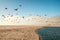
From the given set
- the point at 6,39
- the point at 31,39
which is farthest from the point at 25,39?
the point at 6,39

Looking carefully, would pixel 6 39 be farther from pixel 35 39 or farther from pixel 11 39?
pixel 35 39

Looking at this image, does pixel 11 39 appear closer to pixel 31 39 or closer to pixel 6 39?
pixel 6 39

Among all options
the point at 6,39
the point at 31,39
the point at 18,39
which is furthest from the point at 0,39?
the point at 31,39

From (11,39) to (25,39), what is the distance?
263 centimetres

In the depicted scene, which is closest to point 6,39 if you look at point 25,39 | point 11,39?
point 11,39

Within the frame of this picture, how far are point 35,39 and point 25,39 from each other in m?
1.75

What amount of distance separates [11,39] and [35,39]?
4357 millimetres

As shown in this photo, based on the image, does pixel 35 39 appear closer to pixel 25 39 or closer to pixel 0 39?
pixel 25 39

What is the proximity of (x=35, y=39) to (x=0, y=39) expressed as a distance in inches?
245

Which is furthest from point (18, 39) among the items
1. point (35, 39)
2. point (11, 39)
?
point (35, 39)

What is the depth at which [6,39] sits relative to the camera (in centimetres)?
3059

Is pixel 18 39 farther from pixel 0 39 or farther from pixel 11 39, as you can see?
pixel 0 39

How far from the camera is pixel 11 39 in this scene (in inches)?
1204

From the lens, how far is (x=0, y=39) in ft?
99.5
